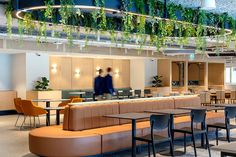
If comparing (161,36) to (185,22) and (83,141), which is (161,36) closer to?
(185,22)

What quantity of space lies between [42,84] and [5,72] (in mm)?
1877

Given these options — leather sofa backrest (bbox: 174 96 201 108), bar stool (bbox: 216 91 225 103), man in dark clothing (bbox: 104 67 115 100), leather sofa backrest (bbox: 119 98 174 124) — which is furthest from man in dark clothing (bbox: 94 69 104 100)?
bar stool (bbox: 216 91 225 103)

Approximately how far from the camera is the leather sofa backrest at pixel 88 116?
725 centimetres

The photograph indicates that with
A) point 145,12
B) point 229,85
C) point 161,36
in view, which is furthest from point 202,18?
point 229,85

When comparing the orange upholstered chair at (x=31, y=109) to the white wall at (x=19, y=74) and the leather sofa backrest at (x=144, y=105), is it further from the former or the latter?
the white wall at (x=19, y=74)

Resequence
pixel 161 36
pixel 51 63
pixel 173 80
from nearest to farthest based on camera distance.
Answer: pixel 161 36
pixel 51 63
pixel 173 80

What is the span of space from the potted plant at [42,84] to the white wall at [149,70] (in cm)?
584

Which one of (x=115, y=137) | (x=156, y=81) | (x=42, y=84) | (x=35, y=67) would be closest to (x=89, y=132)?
(x=115, y=137)

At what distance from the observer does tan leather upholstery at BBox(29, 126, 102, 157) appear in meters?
6.44

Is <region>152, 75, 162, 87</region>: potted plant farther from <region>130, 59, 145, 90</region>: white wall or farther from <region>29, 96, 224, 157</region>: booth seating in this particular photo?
<region>29, 96, 224, 157</region>: booth seating

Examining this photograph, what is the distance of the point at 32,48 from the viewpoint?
13.4 meters

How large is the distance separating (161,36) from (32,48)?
231 inches

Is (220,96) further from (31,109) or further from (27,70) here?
(31,109)

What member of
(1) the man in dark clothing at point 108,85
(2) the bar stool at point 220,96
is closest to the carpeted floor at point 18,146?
(1) the man in dark clothing at point 108,85
